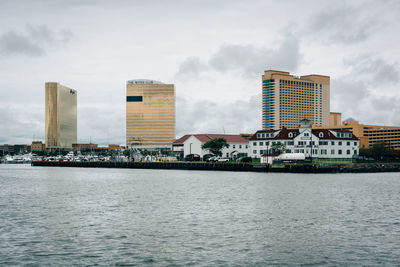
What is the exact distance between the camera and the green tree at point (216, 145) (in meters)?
179

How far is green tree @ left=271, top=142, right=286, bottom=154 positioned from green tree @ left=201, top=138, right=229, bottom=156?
2895cm

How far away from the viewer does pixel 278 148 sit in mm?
155125

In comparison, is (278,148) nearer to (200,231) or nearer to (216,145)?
(216,145)

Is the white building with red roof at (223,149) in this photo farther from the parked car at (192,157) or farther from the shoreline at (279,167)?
the shoreline at (279,167)

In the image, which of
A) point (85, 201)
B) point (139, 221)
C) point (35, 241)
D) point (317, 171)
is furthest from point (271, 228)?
point (317, 171)

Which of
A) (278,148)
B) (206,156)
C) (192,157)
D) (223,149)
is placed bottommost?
(192,157)

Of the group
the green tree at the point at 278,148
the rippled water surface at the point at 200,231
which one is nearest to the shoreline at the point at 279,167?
the green tree at the point at 278,148

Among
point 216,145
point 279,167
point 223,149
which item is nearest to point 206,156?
point 223,149

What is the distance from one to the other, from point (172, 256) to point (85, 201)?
32.3m

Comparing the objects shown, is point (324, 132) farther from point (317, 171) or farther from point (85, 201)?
point (85, 201)

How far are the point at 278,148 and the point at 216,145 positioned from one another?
101ft

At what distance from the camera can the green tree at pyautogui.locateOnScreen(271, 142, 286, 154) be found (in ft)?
503

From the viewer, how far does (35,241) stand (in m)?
31.1

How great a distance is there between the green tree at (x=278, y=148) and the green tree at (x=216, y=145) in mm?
28949
